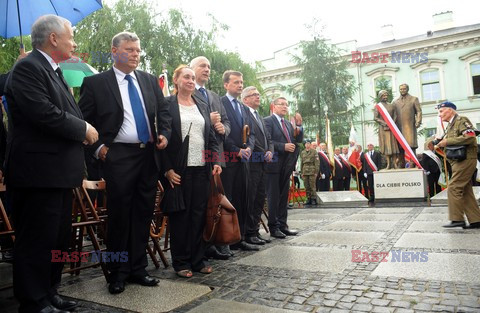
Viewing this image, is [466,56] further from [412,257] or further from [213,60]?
[412,257]

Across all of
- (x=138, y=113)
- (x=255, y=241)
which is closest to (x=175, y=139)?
(x=138, y=113)

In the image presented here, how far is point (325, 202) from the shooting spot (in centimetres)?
1123

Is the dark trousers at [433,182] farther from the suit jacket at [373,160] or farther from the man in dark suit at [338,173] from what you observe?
the man in dark suit at [338,173]

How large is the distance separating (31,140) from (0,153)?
2.12 m

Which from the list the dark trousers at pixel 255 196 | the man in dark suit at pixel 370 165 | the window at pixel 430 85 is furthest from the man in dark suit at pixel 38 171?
the window at pixel 430 85

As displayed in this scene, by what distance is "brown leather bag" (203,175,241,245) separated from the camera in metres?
3.63

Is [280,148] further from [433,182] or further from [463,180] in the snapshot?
[433,182]

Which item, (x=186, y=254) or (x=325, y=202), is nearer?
(x=186, y=254)

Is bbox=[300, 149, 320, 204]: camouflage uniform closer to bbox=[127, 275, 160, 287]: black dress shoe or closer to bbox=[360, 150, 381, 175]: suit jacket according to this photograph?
bbox=[360, 150, 381, 175]: suit jacket

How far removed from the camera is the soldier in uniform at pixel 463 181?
5.58 meters

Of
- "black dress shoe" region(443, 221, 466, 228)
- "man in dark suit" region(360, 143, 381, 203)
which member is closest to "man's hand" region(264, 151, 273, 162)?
"black dress shoe" region(443, 221, 466, 228)

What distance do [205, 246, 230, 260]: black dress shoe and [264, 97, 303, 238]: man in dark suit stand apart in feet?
4.56

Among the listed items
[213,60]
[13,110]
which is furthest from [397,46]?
[13,110]

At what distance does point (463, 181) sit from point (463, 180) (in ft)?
0.05
